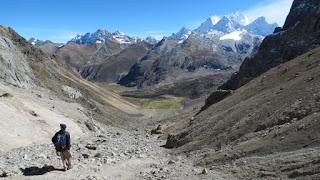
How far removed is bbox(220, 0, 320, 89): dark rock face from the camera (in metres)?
93.0

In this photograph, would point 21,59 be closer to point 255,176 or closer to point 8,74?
point 8,74

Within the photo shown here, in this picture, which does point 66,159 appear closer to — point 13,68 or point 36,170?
point 36,170

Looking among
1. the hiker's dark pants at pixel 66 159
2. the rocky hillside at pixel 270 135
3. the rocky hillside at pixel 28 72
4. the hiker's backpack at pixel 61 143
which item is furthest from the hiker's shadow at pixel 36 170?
the rocky hillside at pixel 28 72

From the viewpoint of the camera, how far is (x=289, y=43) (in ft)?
326

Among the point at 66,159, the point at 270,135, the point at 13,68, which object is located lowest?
the point at 66,159

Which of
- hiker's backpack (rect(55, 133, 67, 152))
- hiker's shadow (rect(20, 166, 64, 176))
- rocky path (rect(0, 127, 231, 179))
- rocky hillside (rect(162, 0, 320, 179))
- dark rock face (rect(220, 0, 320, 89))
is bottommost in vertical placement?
hiker's shadow (rect(20, 166, 64, 176))

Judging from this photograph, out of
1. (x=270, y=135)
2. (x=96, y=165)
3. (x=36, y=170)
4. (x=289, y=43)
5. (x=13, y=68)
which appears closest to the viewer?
(x=36, y=170)

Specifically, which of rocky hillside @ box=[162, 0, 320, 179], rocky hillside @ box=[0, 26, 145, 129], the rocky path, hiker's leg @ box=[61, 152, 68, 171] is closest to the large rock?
rocky hillside @ box=[0, 26, 145, 129]

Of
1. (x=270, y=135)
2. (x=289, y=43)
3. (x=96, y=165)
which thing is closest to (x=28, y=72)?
(x=289, y=43)

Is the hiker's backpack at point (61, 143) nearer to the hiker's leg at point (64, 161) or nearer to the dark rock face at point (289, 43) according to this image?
the hiker's leg at point (64, 161)

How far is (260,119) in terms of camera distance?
120 ft

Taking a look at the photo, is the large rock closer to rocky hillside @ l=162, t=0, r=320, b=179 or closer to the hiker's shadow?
rocky hillside @ l=162, t=0, r=320, b=179

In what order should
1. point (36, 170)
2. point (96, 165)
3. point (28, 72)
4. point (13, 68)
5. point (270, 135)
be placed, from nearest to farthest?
point (36, 170), point (96, 165), point (270, 135), point (13, 68), point (28, 72)

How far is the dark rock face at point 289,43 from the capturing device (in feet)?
305
